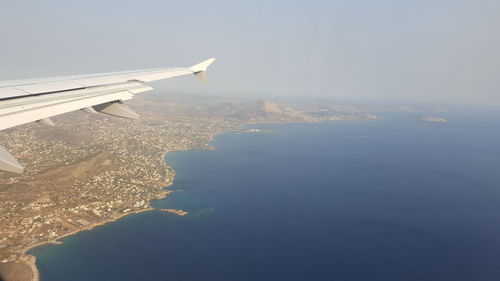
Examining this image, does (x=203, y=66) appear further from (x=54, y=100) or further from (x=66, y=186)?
(x=66, y=186)

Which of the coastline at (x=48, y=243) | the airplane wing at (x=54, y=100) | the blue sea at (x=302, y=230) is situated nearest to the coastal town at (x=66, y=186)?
the coastline at (x=48, y=243)

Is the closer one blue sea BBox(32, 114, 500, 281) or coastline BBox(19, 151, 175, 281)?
coastline BBox(19, 151, 175, 281)

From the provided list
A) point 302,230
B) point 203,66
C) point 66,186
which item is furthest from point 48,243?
point 302,230

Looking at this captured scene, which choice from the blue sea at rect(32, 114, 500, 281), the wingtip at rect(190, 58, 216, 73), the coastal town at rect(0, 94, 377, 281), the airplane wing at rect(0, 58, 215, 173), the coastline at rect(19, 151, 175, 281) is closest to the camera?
the airplane wing at rect(0, 58, 215, 173)

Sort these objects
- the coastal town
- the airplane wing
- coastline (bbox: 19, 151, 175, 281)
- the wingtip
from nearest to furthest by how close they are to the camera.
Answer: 1. the airplane wing
2. the wingtip
3. coastline (bbox: 19, 151, 175, 281)
4. the coastal town

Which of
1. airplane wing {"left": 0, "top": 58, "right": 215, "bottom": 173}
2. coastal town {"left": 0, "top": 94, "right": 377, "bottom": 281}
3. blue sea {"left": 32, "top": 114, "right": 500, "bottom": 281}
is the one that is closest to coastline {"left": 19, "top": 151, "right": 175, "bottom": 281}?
coastal town {"left": 0, "top": 94, "right": 377, "bottom": 281}

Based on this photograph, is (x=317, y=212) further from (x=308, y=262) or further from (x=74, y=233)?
(x=74, y=233)

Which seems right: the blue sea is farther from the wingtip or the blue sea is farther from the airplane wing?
the airplane wing

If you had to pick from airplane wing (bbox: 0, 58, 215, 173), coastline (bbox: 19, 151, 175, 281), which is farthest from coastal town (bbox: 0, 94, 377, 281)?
airplane wing (bbox: 0, 58, 215, 173)

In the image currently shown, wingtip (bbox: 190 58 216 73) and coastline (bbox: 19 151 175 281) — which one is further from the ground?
wingtip (bbox: 190 58 216 73)

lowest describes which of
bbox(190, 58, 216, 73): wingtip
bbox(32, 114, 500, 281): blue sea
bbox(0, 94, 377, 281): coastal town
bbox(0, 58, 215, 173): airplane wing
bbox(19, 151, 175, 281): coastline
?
bbox(32, 114, 500, 281): blue sea
